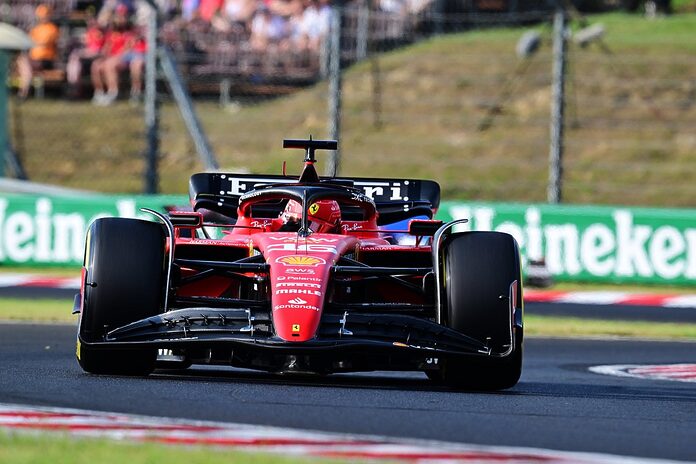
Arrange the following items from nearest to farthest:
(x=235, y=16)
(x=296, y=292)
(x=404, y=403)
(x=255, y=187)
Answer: (x=404, y=403) < (x=296, y=292) < (x=255, y=187) < (x=235, y=16)

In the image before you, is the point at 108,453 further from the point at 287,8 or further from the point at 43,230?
the point at 287,8

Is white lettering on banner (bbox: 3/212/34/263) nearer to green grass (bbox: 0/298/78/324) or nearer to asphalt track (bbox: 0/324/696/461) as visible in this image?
green grass (bbox: 0/298/78/324)

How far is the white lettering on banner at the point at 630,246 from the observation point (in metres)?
16.8

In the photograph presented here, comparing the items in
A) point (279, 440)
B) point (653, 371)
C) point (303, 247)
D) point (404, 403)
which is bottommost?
point (653, 371)

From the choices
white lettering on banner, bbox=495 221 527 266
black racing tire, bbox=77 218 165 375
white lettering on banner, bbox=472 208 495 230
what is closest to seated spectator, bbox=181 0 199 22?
white lettering on banner, bbox=472 208 495 230

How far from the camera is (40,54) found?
912 inches

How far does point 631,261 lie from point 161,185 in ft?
22.4

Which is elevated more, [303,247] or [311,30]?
[311,30]

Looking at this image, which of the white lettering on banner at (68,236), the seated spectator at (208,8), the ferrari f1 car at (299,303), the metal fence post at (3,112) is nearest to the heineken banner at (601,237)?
the white lettering on banner at (68,236)

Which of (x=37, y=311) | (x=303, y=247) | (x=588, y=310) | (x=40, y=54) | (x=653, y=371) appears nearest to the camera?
(x=303, y=247)

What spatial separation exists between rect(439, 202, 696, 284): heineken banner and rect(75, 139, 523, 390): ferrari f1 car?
8110 mm

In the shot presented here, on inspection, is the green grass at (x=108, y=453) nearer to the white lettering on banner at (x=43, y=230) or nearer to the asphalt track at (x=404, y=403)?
the asphalt track at (x=404, y=403)

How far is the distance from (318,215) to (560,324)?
18.0 feet

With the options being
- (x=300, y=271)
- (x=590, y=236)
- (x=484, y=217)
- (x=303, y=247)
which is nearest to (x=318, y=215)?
(x=303, y=247)
